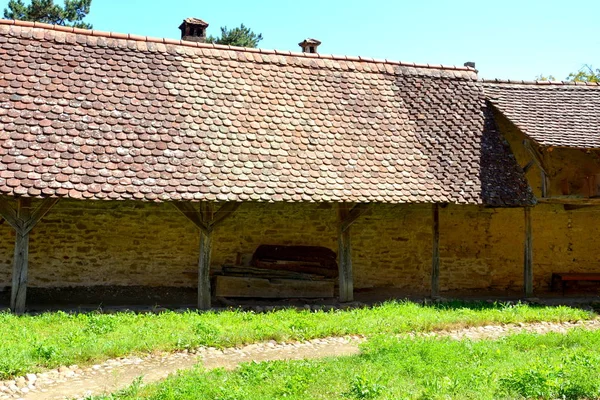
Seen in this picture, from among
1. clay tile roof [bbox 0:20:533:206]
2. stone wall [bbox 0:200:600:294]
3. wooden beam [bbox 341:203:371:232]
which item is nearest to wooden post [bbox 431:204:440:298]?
clay tile roof [bbox 0:20:533:206]

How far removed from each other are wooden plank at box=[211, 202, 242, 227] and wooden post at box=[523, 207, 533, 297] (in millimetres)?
6264

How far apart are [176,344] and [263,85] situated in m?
6.32

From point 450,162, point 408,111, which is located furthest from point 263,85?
point 450,162

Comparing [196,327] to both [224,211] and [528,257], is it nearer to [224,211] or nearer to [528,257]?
[224,211]

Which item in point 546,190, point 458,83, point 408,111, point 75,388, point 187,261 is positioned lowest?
point 75,388

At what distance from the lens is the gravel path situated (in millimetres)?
6133

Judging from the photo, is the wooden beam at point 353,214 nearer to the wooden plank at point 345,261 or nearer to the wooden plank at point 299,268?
the wooden plank at point 345,261

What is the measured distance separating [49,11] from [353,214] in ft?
63.2

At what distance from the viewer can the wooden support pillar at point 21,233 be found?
967 cm

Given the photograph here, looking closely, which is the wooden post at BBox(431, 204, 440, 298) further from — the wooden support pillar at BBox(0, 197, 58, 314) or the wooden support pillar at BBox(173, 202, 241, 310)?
the wooden support pillar at BBox(0, 197, 58, 314)

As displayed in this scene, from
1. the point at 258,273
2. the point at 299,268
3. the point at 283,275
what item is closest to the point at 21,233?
the point at 258,273

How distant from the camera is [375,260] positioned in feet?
42.2

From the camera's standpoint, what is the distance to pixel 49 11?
2456 cm

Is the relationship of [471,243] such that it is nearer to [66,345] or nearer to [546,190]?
[546,190]
